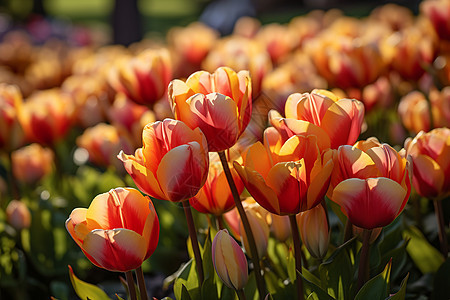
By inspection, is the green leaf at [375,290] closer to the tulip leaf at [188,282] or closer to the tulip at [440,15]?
the tulip leaf at [188,282]

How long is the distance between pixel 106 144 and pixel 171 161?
49.8 inches

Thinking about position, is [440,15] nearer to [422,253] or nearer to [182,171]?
[422,253]

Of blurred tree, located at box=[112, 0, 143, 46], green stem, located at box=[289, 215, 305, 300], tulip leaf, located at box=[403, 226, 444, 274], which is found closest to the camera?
green stem, located at box=[289, 215, 305, 300]

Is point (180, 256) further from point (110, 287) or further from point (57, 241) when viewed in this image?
point (57, 241)

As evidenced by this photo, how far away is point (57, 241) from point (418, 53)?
4.98 feet

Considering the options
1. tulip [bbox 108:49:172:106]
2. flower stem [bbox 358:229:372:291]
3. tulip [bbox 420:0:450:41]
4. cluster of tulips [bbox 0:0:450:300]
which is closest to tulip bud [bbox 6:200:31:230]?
cluster of tulips [bbox 0:0:450:300]

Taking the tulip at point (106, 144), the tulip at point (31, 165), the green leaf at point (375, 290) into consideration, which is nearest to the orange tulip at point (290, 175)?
the green leaf at point (375, 290)

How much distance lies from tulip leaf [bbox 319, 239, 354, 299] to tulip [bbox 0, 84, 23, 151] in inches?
52.1

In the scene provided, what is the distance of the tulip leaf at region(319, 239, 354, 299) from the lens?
1.22 m

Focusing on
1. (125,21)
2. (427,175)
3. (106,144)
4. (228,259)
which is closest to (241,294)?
(228,259)

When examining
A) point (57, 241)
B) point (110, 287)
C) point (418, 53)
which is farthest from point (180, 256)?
point (418, 53)

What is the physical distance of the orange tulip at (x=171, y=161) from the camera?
3.34 ft

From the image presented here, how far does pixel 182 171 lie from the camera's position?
3.33 ft

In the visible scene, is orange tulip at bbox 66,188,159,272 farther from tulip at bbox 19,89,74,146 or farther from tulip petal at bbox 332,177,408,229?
tulip at bbox 19,89,74,146
